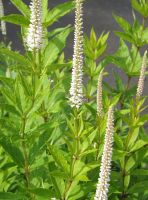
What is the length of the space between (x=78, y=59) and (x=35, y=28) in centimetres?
48

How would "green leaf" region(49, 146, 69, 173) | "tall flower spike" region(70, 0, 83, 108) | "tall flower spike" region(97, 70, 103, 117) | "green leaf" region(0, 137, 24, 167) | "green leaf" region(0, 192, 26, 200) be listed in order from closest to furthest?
"tall flower spike" region(70, 0, 83, 108), "tall flower spike" region(97, 70, 103, 117), "green leaf" region(49, 146, 69, 173), "green leaf" region(0, 192, 26, 200), "green leaf" region(0, 137, 24, 167)

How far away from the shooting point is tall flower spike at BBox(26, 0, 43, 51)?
9.59ft

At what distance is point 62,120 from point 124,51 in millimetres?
1452

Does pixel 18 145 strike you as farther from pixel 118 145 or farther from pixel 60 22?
pixel 60 22

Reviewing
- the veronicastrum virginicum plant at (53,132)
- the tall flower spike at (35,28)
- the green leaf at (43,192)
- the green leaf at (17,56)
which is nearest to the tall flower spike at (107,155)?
the veronicastrum virginicum plant at (53,132)

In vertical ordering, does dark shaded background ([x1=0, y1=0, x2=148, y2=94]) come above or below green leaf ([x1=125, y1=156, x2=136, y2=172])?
above

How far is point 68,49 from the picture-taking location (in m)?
10.3

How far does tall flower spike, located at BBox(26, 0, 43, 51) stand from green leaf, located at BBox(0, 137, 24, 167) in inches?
27.8

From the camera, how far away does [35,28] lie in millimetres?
3100

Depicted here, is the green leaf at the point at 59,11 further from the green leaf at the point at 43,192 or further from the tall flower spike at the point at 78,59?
the green leaf at the point at 43,192

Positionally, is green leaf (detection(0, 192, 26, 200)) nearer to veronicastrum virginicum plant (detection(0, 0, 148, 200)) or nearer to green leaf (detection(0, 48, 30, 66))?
veronicastrum virginicum plant (detection(0, 0, 148, 200))

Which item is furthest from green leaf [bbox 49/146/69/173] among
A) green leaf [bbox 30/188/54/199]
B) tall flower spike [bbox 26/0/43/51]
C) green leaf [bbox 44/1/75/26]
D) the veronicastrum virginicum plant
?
green leaf [bbox 44/1/75/26]

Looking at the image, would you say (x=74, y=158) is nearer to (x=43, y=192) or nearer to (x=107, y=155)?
(x=43, y=192)

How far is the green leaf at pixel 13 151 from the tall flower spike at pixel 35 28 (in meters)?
0.71
